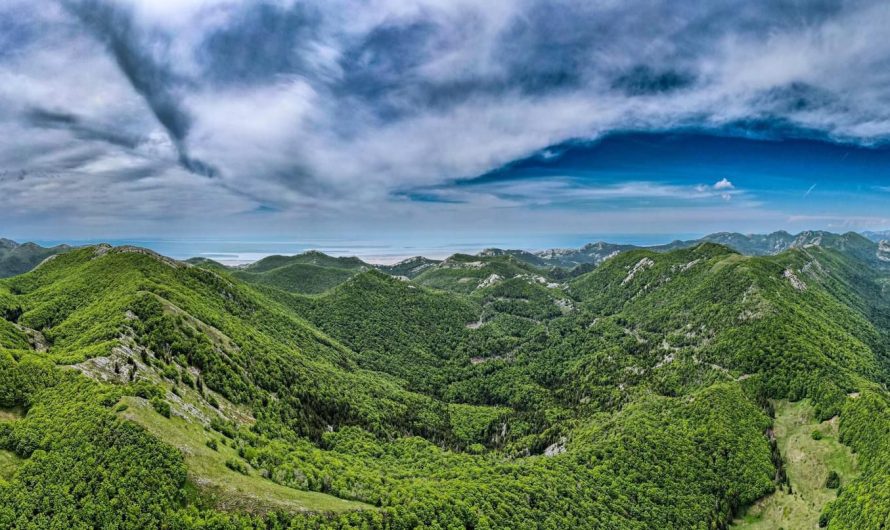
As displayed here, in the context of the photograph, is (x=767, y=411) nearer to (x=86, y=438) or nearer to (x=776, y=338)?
(x=776, y=338)

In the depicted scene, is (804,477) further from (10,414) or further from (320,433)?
(10,414)

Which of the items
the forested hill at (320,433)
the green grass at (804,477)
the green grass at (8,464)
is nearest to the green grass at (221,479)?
the forested hill at (320,433)

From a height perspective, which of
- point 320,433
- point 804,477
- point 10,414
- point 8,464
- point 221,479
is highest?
point 10,414

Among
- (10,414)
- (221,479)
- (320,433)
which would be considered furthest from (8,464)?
(320,433)

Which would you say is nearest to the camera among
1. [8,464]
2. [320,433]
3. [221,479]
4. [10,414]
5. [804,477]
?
[8,464]

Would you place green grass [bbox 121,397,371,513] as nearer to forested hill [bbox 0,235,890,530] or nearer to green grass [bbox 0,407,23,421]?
forested hill [bbox 0,235,890,530]

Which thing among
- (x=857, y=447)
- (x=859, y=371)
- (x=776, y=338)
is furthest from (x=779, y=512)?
(x=859, y=371)
